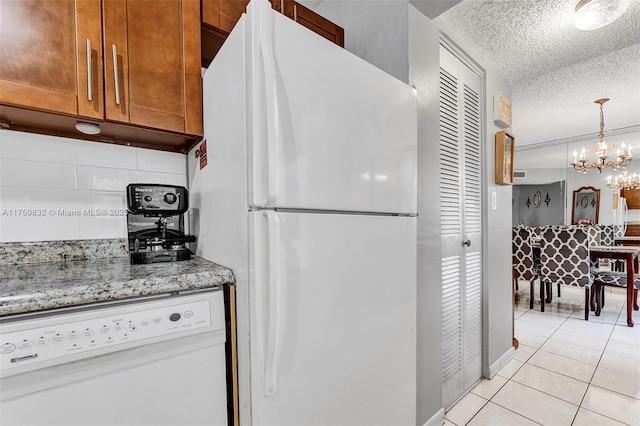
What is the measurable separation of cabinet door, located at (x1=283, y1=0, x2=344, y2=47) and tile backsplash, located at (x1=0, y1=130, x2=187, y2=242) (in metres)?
1.03

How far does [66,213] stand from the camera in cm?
131

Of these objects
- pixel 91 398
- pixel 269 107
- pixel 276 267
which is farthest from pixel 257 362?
pixel 269 107

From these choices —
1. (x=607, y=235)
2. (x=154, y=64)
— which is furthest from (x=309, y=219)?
(x=607, y=235)

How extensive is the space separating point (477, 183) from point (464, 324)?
38.8 inches

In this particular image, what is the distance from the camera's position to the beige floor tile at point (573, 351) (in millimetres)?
2344

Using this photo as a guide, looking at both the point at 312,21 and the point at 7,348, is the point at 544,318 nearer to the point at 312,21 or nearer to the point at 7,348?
the point at 312,21

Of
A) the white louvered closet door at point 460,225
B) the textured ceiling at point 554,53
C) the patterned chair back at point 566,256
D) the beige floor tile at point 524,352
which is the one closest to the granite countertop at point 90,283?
the white louvered closet door at point 460,225

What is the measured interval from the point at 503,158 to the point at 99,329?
8.31 ft

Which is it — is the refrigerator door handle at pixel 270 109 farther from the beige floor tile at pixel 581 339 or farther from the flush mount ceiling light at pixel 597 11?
the beige floor tile at pixel 581 339

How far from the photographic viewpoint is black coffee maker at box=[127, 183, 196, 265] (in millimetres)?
1148

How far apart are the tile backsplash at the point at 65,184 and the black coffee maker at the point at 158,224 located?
233 mm

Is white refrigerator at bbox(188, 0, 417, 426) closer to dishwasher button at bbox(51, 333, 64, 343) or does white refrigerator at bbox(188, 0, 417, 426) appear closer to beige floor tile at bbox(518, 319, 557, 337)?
dishwasher button at bbox(51, 333, 64, 343)

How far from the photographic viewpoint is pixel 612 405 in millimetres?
1758

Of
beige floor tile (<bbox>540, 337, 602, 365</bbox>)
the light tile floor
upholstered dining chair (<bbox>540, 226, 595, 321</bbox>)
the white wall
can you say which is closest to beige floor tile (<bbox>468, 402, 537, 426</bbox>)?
the light tile floor
